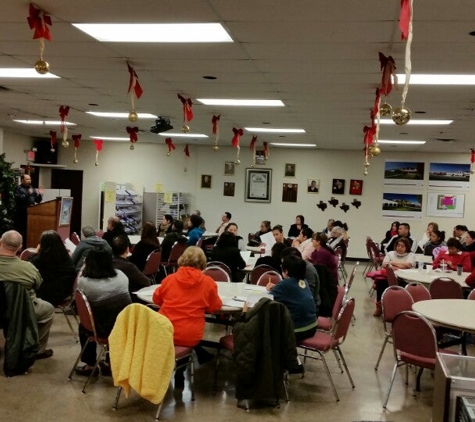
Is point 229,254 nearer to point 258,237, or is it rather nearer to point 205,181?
point 258,237

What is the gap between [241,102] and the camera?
24.7ft

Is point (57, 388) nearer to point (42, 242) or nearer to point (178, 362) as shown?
point (178, 362)

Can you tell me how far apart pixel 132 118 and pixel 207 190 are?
31.2 feet

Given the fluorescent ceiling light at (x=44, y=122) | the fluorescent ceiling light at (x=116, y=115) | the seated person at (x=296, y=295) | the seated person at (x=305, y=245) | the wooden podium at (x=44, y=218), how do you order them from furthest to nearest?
the fluorescent ceiling light at (x=44, y=122)
the wooden podium at (x=44, y=218)
the fluorescent ceiling light at (x=116, y=115)
the seated person at (x=305, y=245)
the seated person at (x=296, y=295)

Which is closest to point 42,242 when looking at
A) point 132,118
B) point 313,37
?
point 132,118

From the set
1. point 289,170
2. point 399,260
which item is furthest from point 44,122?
point 399,260

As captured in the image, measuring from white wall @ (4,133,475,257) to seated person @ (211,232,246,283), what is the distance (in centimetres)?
779

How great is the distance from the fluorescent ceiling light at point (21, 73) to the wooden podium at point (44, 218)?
451 cm

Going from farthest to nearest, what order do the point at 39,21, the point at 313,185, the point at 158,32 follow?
the point at 313,185 < the point at 158,32 < the point at 39,21

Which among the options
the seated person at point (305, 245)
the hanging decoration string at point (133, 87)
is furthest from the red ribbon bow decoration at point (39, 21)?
the seated person at point (305, 245)

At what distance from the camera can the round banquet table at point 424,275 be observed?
6684 mm

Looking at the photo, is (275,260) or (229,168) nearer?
(275,260)

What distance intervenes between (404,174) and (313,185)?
2408mm

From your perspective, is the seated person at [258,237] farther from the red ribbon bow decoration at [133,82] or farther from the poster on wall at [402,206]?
the red ribbon bow decoration at [133,82]
